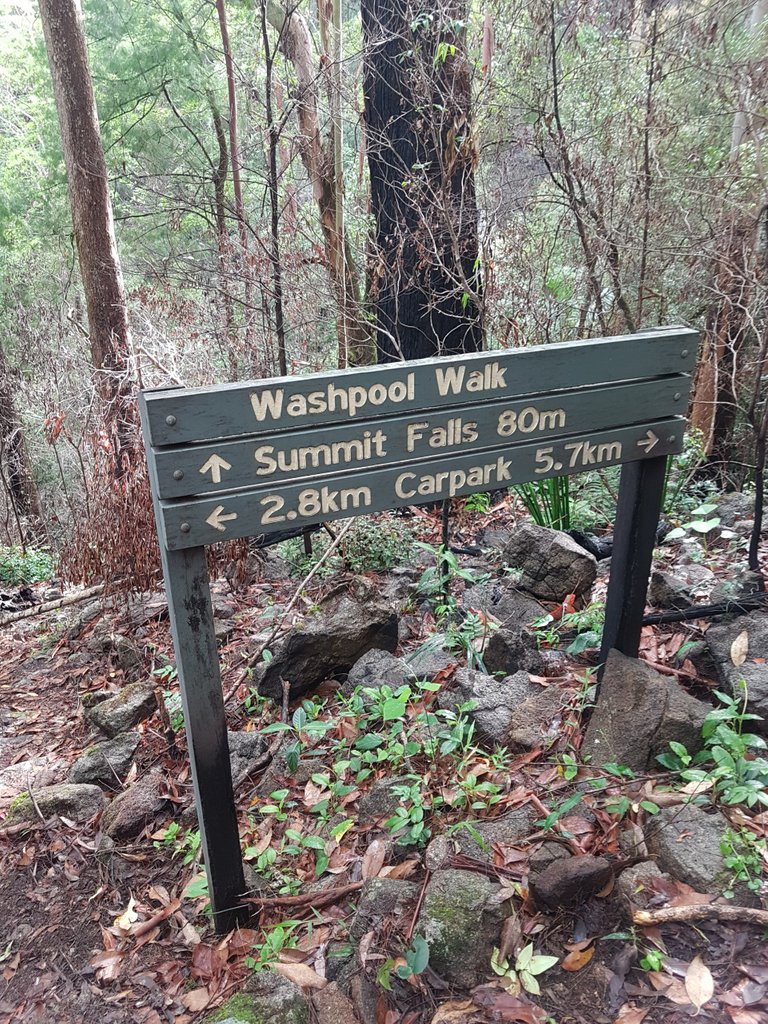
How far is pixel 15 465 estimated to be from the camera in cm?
1298

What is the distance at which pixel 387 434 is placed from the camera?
231cm

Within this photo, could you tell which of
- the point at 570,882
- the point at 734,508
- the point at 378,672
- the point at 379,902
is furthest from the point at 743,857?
the point at 734,508

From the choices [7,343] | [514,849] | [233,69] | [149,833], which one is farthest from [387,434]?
[7,343]

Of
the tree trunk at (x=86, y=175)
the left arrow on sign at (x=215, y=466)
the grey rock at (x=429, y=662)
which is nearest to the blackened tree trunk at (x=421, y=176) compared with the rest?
the grey rock at (x=429, y=662)

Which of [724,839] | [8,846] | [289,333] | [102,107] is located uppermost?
[102,107]

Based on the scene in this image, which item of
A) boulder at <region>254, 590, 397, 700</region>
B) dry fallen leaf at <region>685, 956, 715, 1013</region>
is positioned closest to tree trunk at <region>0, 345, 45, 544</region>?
boulder at <region>254, 590, 397, 700</region>

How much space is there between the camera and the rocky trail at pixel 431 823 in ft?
6.97

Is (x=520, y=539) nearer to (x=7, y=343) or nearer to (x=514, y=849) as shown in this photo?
(x=514, y=849)

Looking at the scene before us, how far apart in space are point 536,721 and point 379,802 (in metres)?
0.79

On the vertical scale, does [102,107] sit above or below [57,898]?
above

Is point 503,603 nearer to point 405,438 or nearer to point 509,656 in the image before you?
point 509,656

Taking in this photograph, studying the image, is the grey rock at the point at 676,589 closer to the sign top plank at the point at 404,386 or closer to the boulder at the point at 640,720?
the boulder at the point at 640,720

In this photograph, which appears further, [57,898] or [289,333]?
[289,333]

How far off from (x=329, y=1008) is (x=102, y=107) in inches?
→ 542
